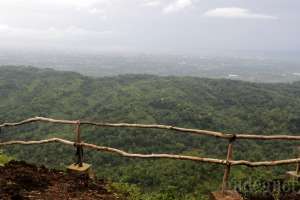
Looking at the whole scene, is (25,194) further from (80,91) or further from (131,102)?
(80,91)

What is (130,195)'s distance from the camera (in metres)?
5.43

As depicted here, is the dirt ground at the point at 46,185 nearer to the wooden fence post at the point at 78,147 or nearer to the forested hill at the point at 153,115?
the wooden fence post at the point at 78,147

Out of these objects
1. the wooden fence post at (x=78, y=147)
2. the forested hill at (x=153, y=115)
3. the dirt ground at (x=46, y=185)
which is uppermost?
the wooden fence post at (x=78, y=147)

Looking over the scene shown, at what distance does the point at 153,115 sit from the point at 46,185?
39527mm

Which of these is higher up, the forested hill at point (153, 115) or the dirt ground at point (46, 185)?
the dirt ground at point (46, 185)

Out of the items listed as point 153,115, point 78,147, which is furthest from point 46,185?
point 153,115

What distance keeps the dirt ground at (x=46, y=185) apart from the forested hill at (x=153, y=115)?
2.14 feet

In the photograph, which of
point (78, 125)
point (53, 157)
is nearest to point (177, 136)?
point (53, 157)

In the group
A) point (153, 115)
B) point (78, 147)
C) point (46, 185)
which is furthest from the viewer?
point (153, 115)

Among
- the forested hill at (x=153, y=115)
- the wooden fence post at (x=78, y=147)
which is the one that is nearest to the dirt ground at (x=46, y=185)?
the wooden fence post at (x=78, y=147)

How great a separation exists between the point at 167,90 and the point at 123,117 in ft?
65.8

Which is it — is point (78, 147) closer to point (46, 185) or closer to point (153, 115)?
point (46, 185)

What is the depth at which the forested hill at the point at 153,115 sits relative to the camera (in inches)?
840

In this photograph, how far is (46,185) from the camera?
16.8ft
